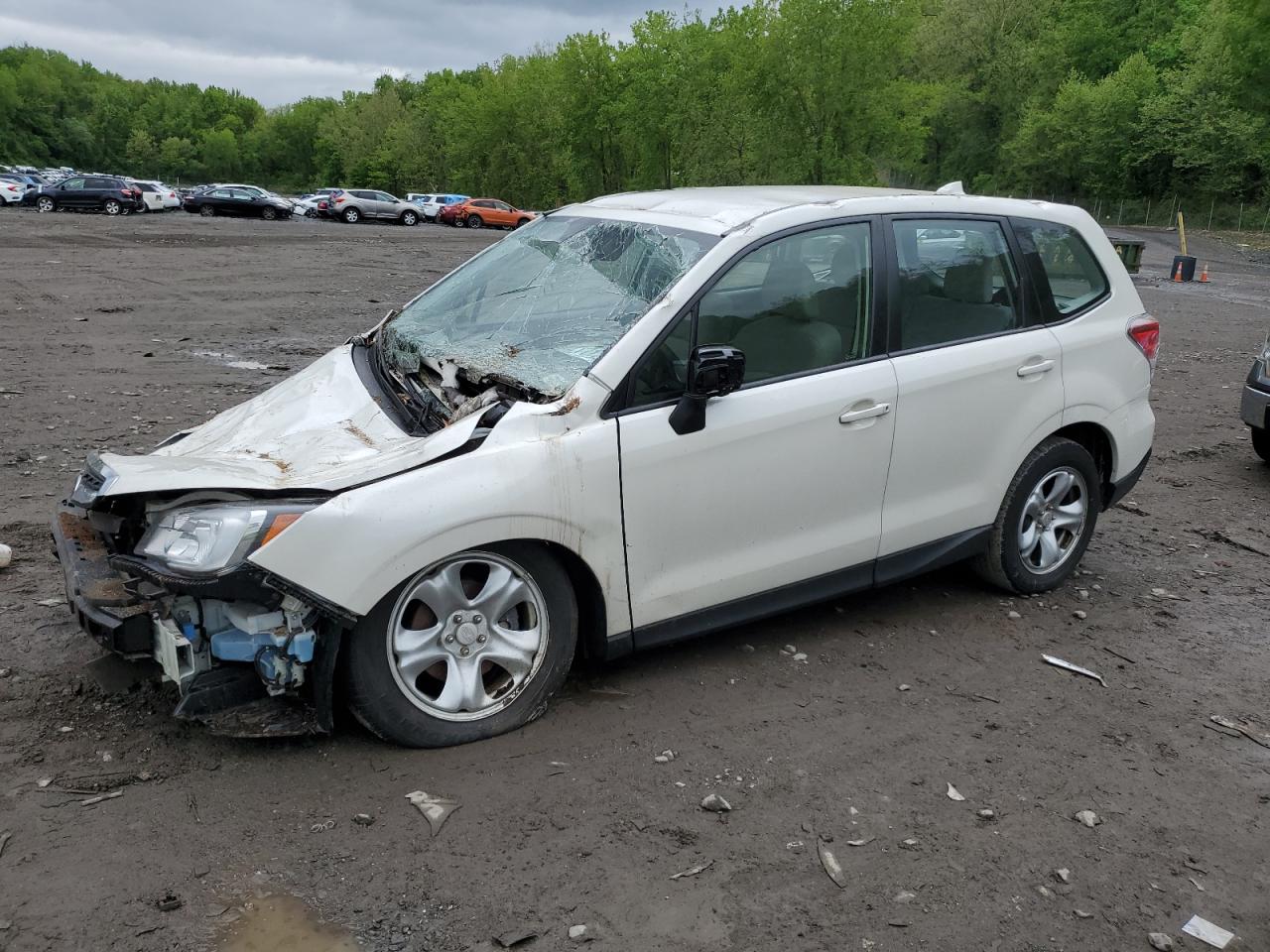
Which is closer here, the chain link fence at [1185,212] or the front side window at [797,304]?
the front side window at [797,304]

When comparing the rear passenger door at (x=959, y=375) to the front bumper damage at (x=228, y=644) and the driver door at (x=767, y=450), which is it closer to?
the driver door at (x=767, y=450)

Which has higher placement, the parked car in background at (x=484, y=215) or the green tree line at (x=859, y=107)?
the green tree line at (x=859, y=107)

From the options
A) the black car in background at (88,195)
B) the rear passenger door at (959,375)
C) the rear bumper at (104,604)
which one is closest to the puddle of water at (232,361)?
the rear bumper at (104,604)

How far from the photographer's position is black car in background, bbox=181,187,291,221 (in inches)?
1853

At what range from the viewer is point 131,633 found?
10.9 feet

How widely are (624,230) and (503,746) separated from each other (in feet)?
7.03

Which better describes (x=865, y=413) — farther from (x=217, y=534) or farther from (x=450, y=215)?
(x=450, y=215)

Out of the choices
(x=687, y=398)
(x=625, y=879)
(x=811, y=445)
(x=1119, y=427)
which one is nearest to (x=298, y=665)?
(x=625, y=879)

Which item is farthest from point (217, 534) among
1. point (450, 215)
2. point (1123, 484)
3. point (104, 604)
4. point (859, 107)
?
point (450, 215)

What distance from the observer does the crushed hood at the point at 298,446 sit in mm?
3400

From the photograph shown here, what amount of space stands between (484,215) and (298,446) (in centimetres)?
4901

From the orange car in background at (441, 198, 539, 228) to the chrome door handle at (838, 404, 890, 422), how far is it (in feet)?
158

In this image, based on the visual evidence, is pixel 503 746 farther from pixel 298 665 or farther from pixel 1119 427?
pixel 1119 427

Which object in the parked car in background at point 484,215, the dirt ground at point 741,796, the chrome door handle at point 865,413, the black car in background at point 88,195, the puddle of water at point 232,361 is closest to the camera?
the dirt ground at point 741,796
